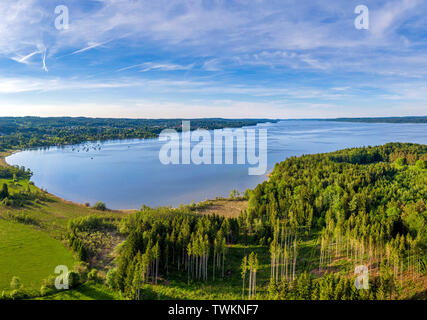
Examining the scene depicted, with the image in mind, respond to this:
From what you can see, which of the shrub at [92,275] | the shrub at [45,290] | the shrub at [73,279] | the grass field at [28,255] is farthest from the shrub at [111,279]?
the grass field at [28,255]

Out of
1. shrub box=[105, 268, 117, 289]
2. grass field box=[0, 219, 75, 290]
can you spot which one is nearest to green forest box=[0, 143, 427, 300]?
shrub box=[105, 268, 117, 289]

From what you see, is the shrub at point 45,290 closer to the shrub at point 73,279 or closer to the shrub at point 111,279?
the shrub at point 73,279

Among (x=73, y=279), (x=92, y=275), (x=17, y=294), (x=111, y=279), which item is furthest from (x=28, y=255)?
(x=111, y=279)

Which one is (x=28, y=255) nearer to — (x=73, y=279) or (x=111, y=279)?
(x=73, y=279)
